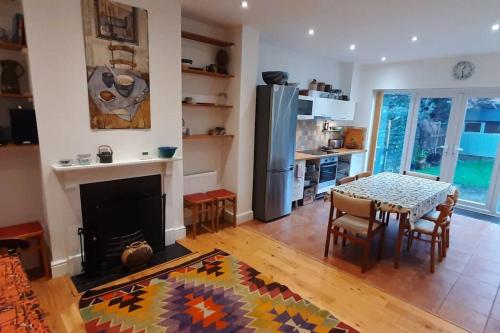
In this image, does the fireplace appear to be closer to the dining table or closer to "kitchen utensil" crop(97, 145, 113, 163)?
"kitchen utensil" crop(97, 145, 113, 163)

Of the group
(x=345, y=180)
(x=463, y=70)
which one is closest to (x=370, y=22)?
(x=345, y=180)

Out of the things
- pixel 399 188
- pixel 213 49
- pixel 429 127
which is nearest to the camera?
pixel 399 188

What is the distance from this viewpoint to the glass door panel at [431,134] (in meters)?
5.03

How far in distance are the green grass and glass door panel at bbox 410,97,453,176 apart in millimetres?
311

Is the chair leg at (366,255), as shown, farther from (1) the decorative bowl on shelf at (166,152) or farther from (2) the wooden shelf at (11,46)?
(2) the wooden shelf at (11,46)

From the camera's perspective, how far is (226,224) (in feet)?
12.8

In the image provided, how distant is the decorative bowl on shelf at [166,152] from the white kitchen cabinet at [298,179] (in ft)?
6.89

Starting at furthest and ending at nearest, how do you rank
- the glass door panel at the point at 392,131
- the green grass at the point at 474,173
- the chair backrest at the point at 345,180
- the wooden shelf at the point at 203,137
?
the glass door panel at the point at 392,131 < the green grass at the point at 474,173 < the chair backrest at the point at 345,180 < the wooden shelf at the point at 203,137

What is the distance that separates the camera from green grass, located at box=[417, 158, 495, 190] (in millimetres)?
4668

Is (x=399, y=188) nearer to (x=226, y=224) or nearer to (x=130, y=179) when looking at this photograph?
(x=226, y=224)

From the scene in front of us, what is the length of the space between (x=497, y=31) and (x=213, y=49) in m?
3.38

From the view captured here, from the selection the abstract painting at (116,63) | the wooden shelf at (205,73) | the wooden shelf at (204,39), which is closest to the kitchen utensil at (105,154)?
the abstract painting at (116,63)

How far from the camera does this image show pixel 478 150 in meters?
4.72

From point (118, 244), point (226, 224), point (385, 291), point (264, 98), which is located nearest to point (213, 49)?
point (264, 98)
